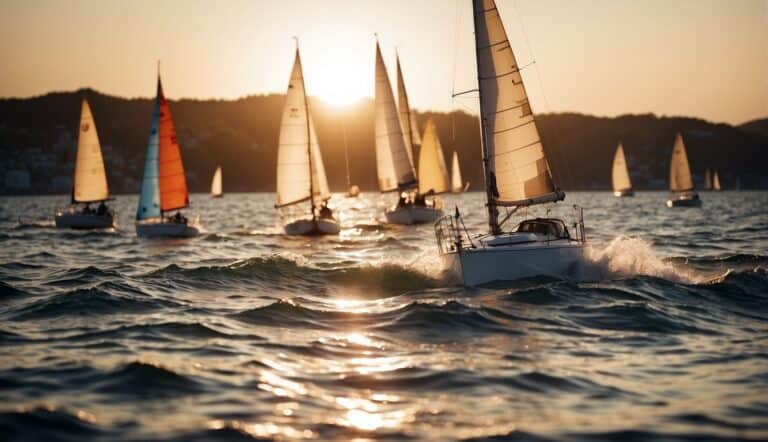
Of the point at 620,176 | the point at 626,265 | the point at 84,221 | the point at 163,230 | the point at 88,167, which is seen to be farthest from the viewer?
the point at 620,176

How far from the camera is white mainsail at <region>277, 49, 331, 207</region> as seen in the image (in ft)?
133

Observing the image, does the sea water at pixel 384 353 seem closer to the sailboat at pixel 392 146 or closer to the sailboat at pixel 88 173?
the sailboat at pixel 392 146

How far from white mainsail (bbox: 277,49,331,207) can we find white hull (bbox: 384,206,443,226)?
32.7 feet

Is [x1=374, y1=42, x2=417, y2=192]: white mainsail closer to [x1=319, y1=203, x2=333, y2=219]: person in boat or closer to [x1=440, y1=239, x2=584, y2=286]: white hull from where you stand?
[x1=319, y1=203, x2=333, y2=219]: person in boat

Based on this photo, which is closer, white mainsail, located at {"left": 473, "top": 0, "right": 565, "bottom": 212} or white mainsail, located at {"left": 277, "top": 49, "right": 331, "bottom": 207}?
white mainsail, located at {"left": 473, "top": 0, "right": 565, "bottom": 212}

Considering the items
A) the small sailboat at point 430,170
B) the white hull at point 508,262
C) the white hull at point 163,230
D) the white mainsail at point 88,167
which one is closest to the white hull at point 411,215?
the small sailboat at point 430,170

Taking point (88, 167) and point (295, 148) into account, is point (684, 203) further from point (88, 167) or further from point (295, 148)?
point (88, 167)

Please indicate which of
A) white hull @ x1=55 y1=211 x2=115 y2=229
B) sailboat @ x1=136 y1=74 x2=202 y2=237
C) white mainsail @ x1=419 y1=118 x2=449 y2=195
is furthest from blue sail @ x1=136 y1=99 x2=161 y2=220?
white mainsail @ x1=419 y1=118 x2=449 y2=195

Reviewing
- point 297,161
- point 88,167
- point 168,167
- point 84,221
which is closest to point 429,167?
point 297,161

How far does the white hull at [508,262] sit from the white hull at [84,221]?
112 ft

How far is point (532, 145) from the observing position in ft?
72.8

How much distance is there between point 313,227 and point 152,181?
8.89 m

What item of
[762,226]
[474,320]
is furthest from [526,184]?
[762,226]

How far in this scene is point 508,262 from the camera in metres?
19.0
